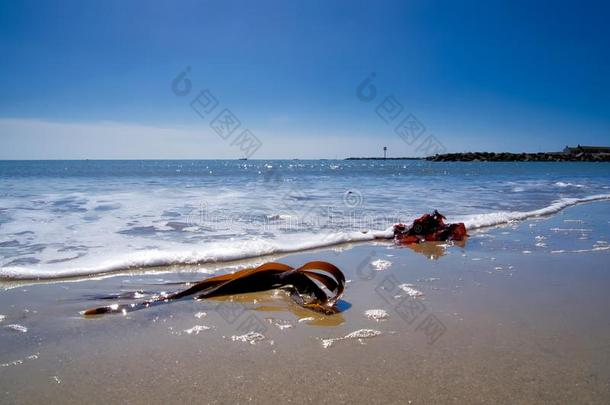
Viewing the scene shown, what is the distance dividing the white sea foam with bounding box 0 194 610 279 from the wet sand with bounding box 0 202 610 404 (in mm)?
385

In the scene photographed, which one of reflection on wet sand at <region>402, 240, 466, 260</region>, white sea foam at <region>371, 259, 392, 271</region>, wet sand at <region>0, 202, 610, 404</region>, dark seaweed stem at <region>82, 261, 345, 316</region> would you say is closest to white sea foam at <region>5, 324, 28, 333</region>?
wet sand at <region>0, 202, 610, 404</region>

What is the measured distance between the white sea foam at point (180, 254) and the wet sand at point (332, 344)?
385 mm

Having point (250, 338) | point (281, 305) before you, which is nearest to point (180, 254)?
point (281, 305)

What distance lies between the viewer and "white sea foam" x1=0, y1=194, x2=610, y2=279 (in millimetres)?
4473

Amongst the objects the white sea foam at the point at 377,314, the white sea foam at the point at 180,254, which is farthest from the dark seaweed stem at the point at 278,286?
the white sea foam at the point at 180,254

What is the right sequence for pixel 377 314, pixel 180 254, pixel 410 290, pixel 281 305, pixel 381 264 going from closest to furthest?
pixel 377 314, pixel 281 305, pixel 410 290, pixel 381 264, pixel 180 254

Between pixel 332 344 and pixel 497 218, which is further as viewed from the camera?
pixel 497 218

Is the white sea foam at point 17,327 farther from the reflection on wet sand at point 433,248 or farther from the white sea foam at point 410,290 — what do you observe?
the reflection on wet sand at point 433,248

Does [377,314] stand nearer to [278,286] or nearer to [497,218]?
[278,286]

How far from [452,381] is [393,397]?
366 mm

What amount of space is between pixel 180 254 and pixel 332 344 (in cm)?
312

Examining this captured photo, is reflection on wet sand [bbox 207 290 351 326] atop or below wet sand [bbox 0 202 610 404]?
below

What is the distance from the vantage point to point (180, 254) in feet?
17.2

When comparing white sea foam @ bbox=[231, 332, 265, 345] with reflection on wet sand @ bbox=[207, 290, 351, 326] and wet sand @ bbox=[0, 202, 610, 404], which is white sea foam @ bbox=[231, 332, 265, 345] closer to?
wet sand @ bbox=[0, 202, 610, 404]
